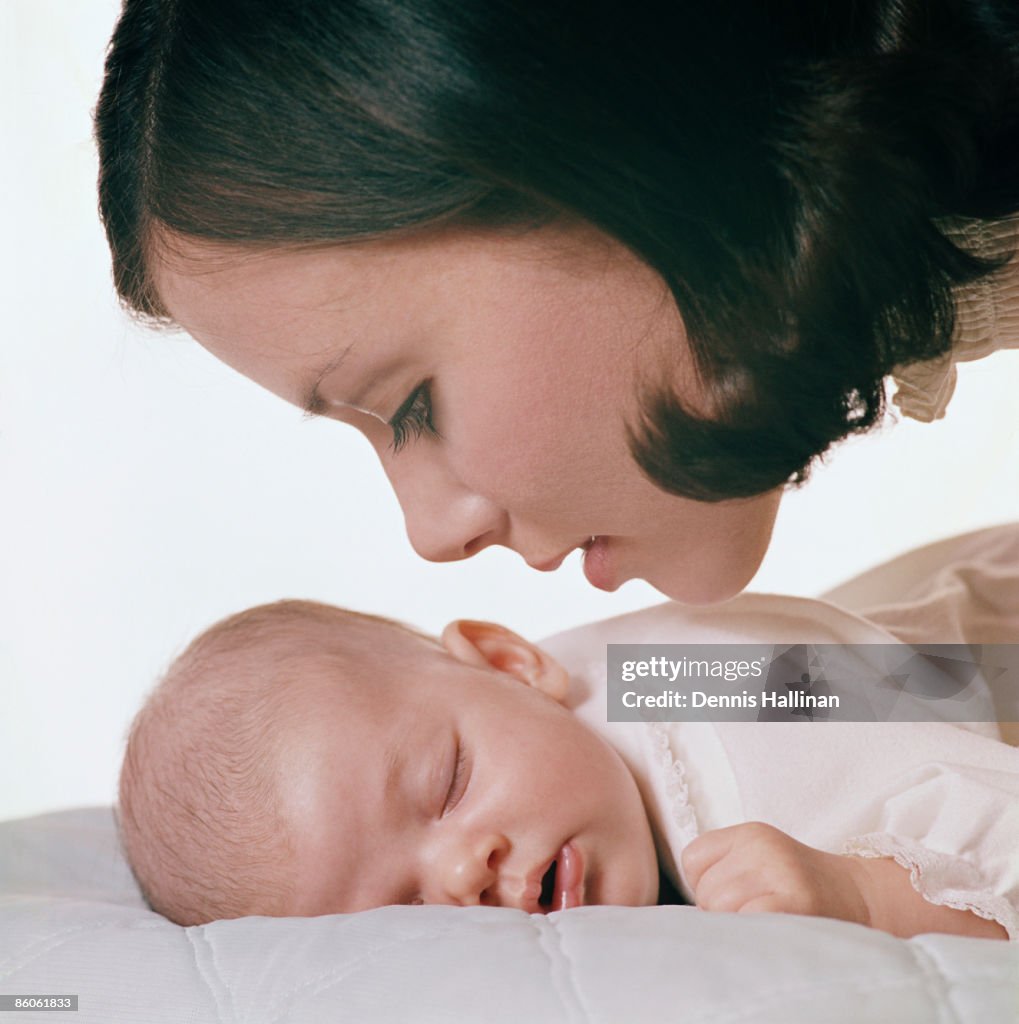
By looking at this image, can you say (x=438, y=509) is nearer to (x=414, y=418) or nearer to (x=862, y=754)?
(x=414, y=418)

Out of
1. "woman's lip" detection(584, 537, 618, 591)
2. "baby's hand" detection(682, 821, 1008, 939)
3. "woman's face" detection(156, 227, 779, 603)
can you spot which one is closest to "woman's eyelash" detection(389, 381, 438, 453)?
"woman's face" detection(156, 227, 779, 603)

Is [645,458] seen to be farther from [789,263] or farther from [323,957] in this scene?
[323,957]

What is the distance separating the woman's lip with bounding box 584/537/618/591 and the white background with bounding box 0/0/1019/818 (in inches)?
4.1

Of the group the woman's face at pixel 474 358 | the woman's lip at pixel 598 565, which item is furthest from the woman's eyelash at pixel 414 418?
the woman's lip at pixel 598 565

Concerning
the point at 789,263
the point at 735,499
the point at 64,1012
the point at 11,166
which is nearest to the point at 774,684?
the point at 735,499

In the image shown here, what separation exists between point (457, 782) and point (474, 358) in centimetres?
20

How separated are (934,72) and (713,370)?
0.44 ft

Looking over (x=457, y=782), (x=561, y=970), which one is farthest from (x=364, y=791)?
(x=561, y=970)

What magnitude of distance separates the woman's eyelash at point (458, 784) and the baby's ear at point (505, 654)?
8 centimetres

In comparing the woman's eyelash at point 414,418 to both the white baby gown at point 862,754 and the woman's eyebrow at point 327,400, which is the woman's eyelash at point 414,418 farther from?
the white baby gown at point 862,754

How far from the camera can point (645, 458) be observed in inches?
19.3

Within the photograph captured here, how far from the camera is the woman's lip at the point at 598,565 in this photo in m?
0.56

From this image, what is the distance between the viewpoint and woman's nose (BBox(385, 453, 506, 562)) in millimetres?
514

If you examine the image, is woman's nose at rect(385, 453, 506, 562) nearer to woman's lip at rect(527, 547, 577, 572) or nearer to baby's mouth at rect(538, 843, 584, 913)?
woman's lip at rect(527, 547, 577, 572)
